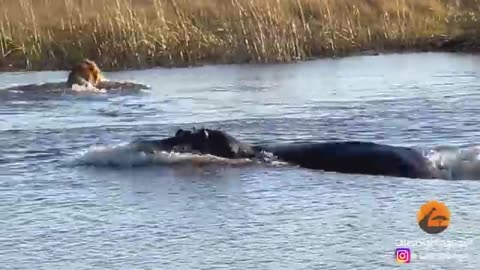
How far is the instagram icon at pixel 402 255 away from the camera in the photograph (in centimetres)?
669

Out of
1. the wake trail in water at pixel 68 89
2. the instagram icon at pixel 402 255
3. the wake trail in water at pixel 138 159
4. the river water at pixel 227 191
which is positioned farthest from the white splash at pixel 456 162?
the wake trail in water at pixel 68 89

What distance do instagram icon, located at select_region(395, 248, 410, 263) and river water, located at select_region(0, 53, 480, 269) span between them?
44 mm

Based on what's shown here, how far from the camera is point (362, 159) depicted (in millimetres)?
9312

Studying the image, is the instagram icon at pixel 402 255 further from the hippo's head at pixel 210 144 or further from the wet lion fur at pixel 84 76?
the wet lion fur at pixel 84 76

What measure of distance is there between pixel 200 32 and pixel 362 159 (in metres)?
12.3

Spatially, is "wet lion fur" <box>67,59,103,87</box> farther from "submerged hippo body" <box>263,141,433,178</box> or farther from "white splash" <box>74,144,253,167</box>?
"submerged hippo body" <box>263,141,433,178</box>

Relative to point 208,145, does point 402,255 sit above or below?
below

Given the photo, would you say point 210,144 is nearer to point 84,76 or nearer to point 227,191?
point 227,191

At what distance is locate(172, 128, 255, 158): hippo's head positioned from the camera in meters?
9.93

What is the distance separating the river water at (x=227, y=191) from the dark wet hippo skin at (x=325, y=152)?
16 cm

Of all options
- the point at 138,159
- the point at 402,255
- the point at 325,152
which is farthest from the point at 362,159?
the point at 402,255

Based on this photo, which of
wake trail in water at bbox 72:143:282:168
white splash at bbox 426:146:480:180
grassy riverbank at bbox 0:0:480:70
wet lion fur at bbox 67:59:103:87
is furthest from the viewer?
grassy riverbank at bbox 0:0:480:70

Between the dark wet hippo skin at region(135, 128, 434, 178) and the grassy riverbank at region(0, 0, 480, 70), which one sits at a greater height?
the grassy riverbank at region(0, 0, 480, 70)

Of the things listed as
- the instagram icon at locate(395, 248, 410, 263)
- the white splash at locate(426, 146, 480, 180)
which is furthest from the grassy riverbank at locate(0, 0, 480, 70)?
the instagram icon at locate(395, 248, 410, 263)
